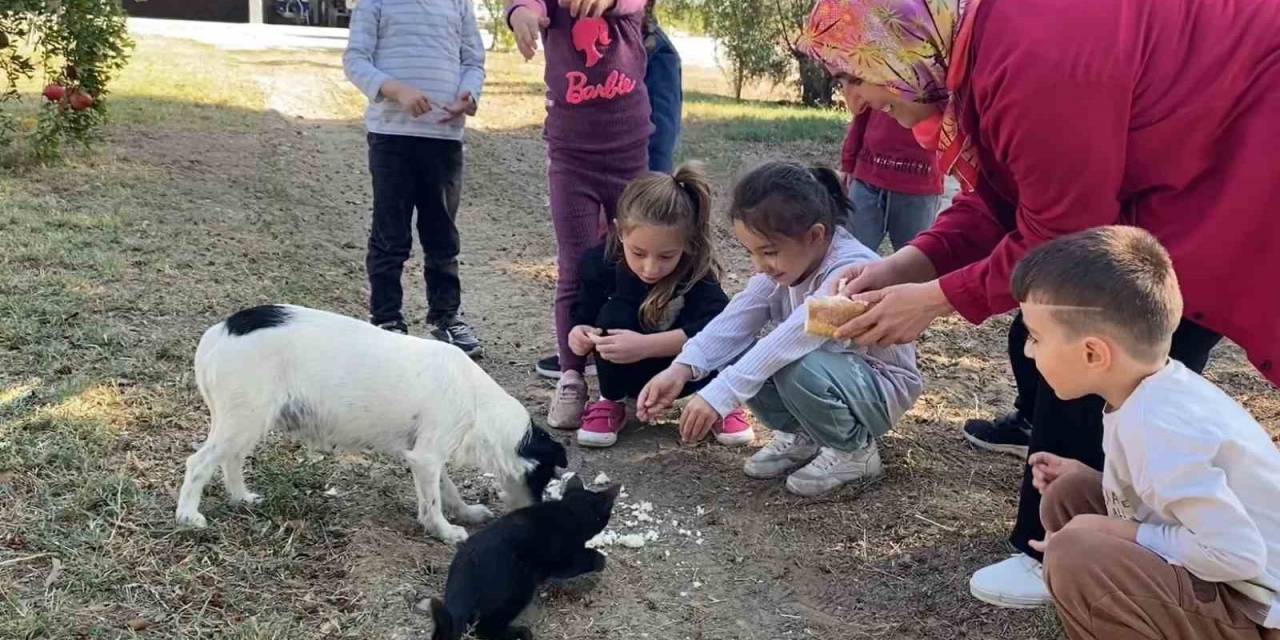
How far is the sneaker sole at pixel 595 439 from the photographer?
161 inches

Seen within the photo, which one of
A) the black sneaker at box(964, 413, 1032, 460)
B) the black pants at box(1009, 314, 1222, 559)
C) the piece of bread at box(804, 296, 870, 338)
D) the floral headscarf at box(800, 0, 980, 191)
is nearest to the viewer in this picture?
the floral headscarf at box(800, 0, 980, 191)

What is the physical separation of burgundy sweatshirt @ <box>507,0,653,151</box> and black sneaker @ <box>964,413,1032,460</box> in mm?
1845

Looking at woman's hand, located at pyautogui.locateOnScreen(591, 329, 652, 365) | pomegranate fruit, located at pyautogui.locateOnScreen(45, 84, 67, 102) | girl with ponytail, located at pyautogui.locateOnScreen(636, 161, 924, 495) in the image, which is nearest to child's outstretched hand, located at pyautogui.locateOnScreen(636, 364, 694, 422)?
girl with ponytail, located at pyautogui.locateOnScreen(636, 161, 924, 495)

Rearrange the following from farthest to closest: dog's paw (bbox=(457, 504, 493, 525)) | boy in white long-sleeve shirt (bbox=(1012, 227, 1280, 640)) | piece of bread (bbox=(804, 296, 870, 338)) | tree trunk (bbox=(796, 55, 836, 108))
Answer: tree trunk (bbox=(796, 55, 836, 108)) < dog's paw (bbox=(457, 504, 493, 525)) < piece of bread (bbox=(804, 296, 870, 338)) < boy in white long-sleeve shirt (bbox=(1012, 227, 1280, 640))

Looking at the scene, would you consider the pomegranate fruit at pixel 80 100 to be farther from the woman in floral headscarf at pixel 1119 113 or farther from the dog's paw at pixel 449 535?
the woman in floral headscarf at pixel 1119 113

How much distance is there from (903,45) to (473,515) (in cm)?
196

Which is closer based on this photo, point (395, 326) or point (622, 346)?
point (622, 346)

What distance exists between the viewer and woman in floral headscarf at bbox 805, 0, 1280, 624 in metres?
2.28

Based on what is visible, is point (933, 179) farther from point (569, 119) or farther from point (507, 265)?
point (507, 265)

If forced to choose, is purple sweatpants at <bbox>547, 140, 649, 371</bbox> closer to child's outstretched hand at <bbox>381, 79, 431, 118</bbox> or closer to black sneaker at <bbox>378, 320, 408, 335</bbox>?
child's outstretched hand at <bbox>381, 79, 431, 118</bbox>

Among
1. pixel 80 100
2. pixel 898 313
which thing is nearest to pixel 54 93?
pixel 80 100

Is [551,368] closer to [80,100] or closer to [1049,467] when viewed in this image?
[1049,467]

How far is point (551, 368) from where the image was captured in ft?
16.2

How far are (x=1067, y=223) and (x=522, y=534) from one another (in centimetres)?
Answer: 158
